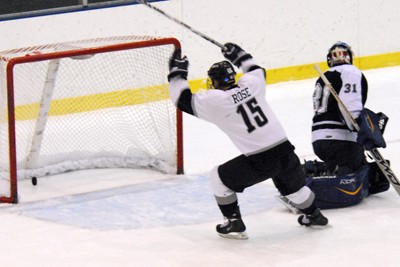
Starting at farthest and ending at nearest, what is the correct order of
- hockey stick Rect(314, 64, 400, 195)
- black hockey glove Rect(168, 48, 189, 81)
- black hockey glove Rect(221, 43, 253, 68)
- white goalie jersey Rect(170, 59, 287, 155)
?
hockey stick Rect(314, 64, 400, 195), black hockey glove Rect(221, 43, 253, 68), black hockey glove Rect(168, 48, 189, 81), white goalie jersey Rect(170, 59, 287, 155)

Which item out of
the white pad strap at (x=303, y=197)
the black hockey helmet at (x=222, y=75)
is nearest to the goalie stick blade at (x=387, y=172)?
the white pad strap at (x=303, y=197)

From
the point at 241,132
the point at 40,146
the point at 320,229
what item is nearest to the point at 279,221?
the point at 320,229

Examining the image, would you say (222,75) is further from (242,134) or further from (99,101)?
(99,101)

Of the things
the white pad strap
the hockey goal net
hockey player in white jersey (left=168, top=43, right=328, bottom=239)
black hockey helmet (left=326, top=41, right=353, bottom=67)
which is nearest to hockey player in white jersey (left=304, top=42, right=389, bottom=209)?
black hockey helmet (left=326, top=41, right=353, bottom=67)

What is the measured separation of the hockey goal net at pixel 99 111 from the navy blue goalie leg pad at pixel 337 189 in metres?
1.21

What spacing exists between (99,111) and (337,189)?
189cm


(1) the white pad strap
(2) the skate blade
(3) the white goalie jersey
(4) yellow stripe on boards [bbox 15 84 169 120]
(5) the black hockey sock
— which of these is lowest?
(2) the skate blade

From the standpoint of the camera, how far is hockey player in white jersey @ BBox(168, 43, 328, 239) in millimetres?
5344

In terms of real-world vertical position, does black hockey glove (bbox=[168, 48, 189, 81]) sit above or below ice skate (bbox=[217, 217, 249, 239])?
above

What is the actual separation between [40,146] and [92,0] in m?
2.16

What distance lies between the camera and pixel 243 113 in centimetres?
534

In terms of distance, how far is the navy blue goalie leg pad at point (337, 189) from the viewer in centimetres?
591

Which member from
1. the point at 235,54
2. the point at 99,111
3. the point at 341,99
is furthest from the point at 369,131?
the point at 99,111

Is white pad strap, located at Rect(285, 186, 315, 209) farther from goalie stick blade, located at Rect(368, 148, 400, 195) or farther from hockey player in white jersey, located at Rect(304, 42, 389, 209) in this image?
goalie stick blade, located at Rect(368, 148, 400, 195)
